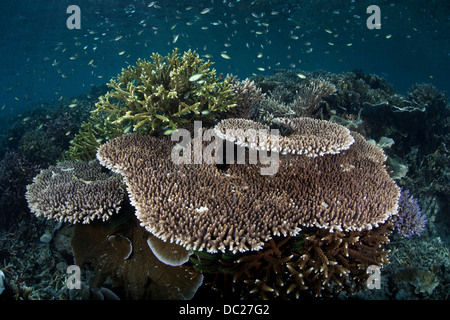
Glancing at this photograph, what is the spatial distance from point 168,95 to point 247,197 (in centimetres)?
247

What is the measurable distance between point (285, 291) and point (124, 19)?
132 feet

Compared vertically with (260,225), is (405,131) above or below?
below

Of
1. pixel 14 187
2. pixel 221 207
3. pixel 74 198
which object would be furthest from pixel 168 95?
pixel 14 187

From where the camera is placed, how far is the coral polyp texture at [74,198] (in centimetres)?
353

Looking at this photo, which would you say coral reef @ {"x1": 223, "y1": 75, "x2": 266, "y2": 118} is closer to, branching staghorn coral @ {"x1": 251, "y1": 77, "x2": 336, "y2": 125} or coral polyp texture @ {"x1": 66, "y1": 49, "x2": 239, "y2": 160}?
coral polyp texture @ {"x1": 66, "y1": 49, "x2": 239, "y2": 160}

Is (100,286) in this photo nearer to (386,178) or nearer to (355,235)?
(355,235)

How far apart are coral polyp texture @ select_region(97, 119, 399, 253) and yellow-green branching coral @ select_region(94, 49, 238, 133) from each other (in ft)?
2.55

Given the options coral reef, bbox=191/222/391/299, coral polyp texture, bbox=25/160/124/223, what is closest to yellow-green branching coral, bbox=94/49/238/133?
coral polyp texture, bbox=25/160/124/223

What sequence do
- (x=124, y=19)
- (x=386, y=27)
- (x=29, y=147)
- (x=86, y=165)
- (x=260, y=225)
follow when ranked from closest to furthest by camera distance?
(x=260, y=225), (x=86, y=165), (x=29, y=147), (x=124, y=19), (x=386, y=27)

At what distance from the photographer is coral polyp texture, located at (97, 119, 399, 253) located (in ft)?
9.29

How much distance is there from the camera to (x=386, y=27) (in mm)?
37781

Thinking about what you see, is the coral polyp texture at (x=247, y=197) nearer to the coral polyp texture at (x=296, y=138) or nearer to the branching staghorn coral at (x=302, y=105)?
the coral polyp texture at (x=296, y=138)

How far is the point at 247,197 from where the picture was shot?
330 cm
